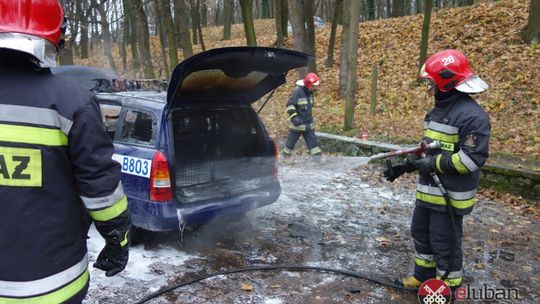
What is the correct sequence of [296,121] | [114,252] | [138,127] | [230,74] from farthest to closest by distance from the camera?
[296,121], [230,74], [138,127], [114,252]

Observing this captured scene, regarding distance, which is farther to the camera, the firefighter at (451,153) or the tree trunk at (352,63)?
the tree trunk at (352,63)

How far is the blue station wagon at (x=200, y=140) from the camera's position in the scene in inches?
169

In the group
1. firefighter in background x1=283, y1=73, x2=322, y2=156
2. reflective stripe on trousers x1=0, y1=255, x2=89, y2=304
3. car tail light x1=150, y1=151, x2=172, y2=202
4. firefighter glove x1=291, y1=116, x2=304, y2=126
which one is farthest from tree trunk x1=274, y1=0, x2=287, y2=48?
reflective stripe on trousers x1=0, y1=255, x2=89, y2=304

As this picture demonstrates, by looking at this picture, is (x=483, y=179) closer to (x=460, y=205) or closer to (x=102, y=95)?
(x=460, y=205)

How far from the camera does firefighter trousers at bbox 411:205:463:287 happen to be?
361cm

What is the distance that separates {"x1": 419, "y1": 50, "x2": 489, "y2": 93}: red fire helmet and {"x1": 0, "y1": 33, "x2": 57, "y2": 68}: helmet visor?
2862 millimetres

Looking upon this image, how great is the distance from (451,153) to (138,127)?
123 inches

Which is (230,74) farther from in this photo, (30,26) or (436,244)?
(30,26)

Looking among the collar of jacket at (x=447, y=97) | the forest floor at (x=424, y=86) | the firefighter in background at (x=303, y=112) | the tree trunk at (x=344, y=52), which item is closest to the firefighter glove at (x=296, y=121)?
the firefighter in background at (x=303, y=112)

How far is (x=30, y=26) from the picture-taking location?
1928 millimetres

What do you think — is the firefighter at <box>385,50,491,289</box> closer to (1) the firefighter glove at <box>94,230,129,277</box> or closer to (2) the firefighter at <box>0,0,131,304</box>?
(1) the firefighter glove at <box>94,230,129,277</box>

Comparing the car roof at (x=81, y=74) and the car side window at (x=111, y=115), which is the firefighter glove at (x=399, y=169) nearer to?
the car side window at (x=111, y=115)

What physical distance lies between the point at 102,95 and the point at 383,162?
524cm

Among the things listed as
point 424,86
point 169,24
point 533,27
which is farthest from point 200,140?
point 533,27
